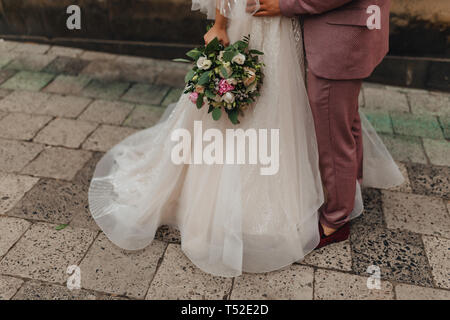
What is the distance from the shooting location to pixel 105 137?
137 inches

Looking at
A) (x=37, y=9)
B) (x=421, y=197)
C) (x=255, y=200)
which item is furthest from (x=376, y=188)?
(x=37, y=9)

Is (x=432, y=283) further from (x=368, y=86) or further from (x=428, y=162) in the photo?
(x=368, y=86)

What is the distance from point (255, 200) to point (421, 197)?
51.5 inches

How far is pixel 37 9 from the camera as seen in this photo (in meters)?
4.89

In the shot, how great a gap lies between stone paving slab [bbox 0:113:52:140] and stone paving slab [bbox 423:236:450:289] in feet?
10.1

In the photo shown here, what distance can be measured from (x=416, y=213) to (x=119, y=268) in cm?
193

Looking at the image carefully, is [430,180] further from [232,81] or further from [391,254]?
[232,81]

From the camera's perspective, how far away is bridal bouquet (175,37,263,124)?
2.10 metres

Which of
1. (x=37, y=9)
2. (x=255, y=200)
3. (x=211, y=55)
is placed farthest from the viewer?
(x=37, y=9)

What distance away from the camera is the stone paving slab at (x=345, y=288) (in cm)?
220

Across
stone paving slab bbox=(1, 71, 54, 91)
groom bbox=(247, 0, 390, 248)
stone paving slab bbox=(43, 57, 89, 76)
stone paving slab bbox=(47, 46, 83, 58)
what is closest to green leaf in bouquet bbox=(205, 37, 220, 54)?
groom bbox=(247, 0, 390, 248)

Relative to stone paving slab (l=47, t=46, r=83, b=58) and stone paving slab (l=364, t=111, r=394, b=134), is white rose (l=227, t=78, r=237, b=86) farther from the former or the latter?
stone paving slab (l=47, t=46, r=83, b=58)

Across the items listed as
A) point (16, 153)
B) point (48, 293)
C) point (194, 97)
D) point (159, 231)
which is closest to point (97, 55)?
point (16, 153)

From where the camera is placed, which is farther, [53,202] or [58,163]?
[58,163]
